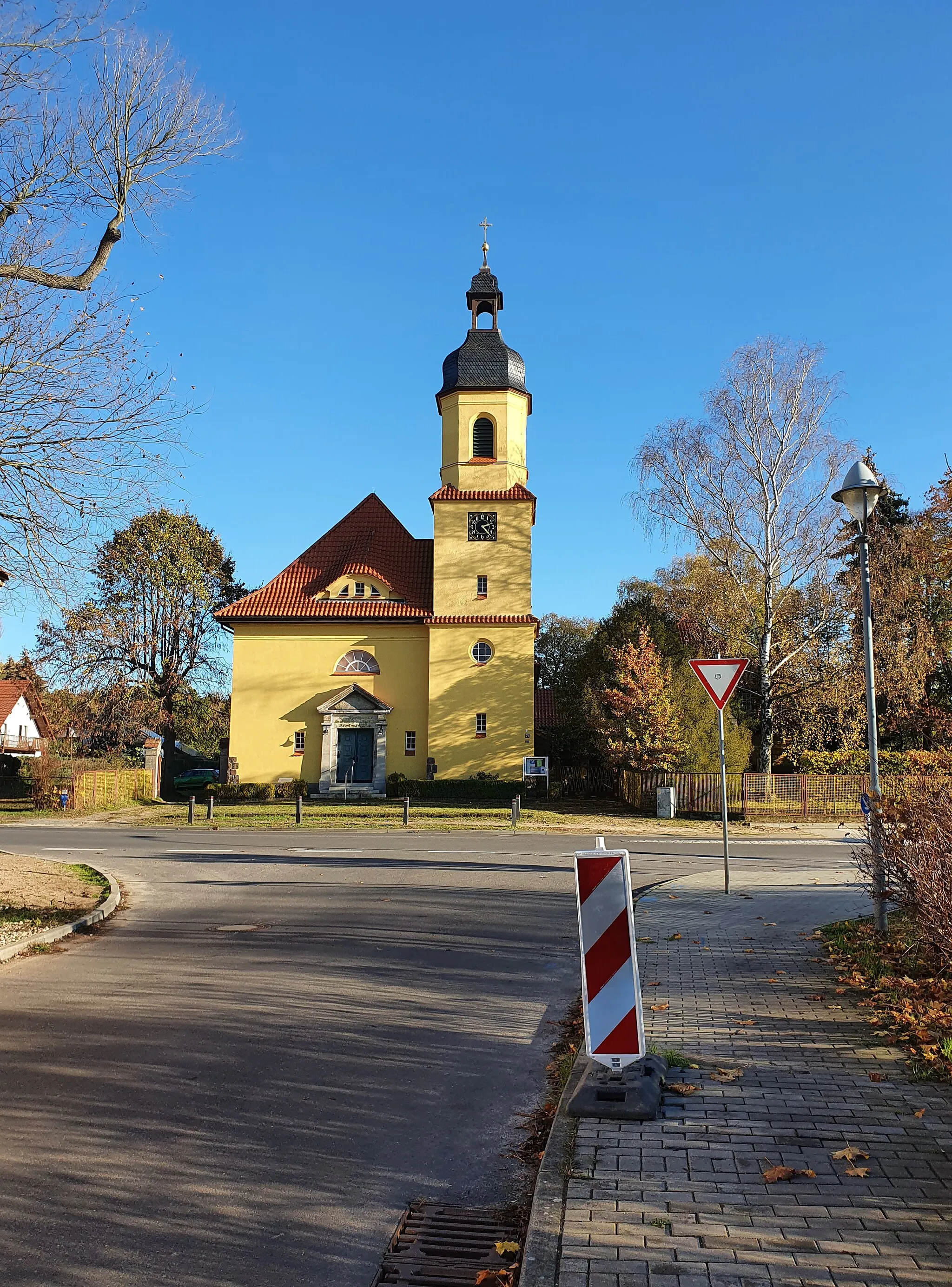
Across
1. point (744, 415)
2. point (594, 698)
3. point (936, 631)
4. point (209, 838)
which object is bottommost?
point (209, 838)

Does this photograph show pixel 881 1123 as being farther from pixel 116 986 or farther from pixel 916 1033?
pixel 116 986

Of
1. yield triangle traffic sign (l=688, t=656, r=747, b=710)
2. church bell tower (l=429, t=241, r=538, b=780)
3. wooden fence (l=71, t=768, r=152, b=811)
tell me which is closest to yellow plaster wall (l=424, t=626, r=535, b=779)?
church bell tower (l=429, t=241, r=538, b=780)

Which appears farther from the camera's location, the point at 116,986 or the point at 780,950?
the point at 780,950

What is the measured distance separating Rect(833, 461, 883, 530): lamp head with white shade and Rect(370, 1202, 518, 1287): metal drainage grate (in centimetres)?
788

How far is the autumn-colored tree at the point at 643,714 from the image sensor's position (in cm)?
3381

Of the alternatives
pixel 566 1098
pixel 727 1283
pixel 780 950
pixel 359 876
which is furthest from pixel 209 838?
pixel 727 1283

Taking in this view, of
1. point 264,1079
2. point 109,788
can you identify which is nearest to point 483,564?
point 109,788

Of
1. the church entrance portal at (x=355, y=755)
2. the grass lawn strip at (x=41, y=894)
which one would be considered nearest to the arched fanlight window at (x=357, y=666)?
the church entrance portal at (x=355, y=755)

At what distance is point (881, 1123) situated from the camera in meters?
4.91

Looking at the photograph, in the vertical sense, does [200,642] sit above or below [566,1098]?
above

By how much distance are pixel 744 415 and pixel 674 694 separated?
9729 millimetres

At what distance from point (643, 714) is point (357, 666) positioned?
1221cm

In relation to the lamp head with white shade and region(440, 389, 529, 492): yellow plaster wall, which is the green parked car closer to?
region(440, 389, 529, 492): yellow plaster wall

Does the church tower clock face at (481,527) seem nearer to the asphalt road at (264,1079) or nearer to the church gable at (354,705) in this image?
the church gable at (354,705)
